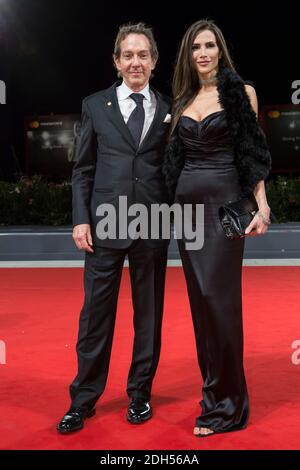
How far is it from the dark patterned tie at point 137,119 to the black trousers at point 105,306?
0.45m

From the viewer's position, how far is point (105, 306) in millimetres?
2836

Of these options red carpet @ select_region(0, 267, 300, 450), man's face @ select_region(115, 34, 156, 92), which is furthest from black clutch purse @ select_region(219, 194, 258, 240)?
red carpet @ select_region(0, 267, 300, 450)

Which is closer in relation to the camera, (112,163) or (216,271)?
(216,271)

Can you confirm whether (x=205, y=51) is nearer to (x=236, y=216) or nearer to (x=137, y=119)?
(x=137, y=119)

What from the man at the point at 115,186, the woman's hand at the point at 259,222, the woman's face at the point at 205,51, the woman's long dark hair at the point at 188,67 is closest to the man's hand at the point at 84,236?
the man at the point at 115,186

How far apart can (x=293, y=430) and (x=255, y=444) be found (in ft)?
0.77

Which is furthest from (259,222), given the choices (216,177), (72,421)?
(72,421)

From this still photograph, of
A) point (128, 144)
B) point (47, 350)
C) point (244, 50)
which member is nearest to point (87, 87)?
point (244, 50)

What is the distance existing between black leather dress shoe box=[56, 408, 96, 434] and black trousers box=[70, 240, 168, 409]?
3cm

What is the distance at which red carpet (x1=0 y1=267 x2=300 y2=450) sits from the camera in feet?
8.68

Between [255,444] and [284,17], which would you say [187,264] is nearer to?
[255,444]

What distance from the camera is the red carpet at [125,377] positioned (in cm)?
264

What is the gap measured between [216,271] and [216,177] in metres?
0.37

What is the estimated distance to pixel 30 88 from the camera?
13109mm
